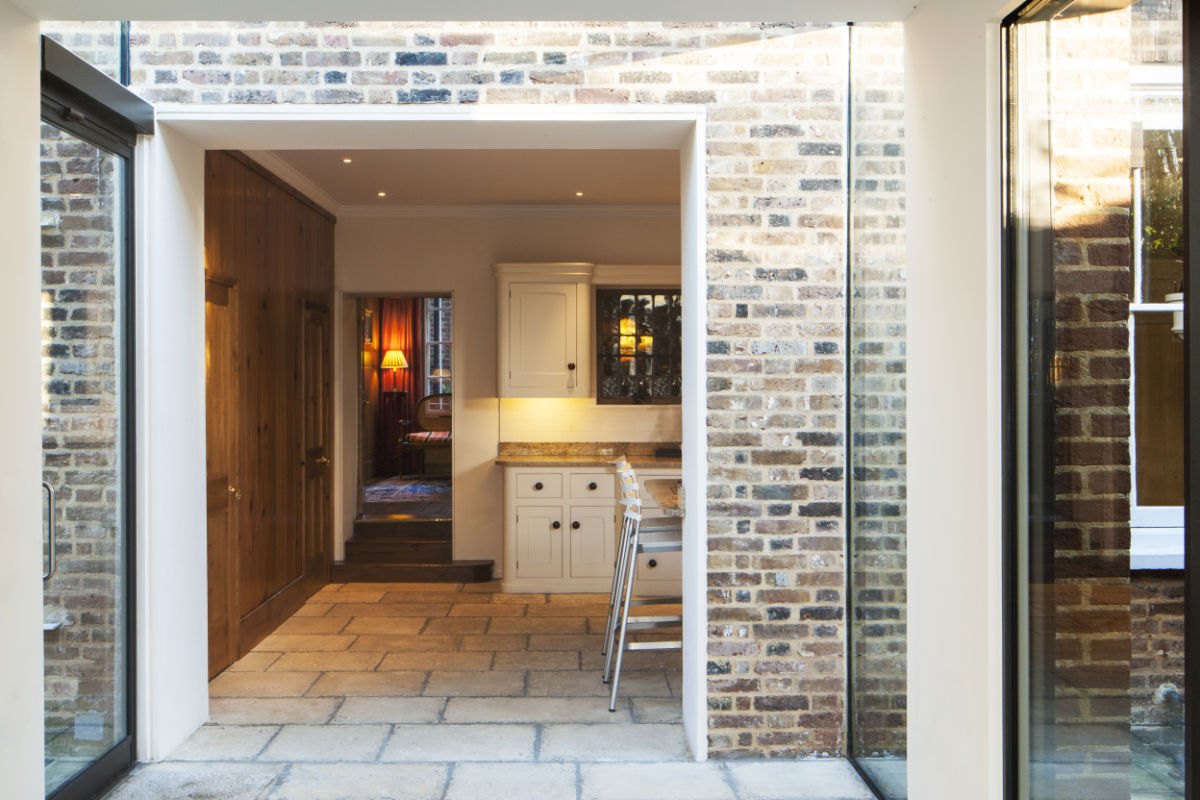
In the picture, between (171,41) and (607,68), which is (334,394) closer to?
(171,41)

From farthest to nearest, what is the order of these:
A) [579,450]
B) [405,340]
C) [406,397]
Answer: [405,340], [406,397], [579,450]

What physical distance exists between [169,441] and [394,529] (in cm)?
378

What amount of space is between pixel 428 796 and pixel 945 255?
251cm

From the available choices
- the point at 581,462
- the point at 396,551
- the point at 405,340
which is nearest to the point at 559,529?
the point at 581,462

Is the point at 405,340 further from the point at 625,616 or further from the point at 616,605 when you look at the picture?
the point at 625,616

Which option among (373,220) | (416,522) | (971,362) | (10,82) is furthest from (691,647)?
(373,220)

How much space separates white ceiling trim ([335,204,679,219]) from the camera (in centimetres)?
726

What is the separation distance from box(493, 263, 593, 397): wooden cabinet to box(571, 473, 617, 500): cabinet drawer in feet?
2.11

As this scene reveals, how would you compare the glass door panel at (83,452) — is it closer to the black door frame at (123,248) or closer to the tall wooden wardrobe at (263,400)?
the black door frame at (123,248)

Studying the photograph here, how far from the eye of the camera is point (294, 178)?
6043 mm

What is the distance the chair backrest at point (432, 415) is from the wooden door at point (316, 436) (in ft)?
18.0

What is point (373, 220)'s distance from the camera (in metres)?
7.32

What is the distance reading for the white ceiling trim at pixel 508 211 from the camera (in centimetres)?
726

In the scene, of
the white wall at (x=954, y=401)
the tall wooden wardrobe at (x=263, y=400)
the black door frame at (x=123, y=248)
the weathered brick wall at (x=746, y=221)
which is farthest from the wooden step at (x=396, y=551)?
the white wall at (x=954, y=401)
